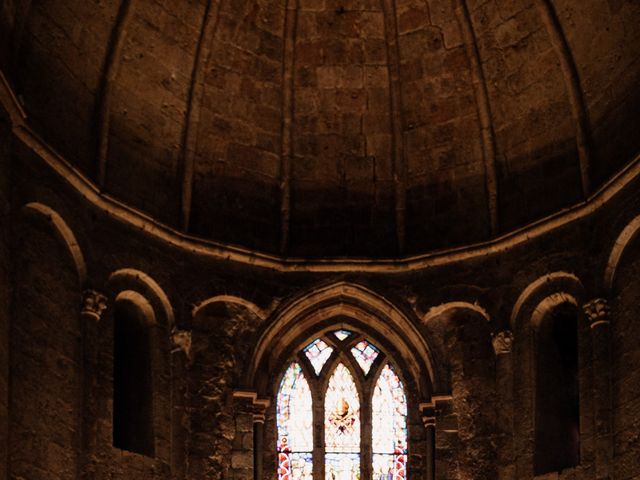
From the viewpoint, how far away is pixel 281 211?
83.4 ft

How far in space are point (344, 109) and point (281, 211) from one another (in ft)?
5.23

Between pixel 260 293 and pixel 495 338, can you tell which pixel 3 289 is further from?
pixel 495 338

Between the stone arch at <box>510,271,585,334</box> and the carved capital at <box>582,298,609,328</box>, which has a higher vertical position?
the stone arch at <box>510,271,585,334</box>

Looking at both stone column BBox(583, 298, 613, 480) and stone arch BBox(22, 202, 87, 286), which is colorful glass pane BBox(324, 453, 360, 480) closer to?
stone column BBox(583, 298, 613, 480)

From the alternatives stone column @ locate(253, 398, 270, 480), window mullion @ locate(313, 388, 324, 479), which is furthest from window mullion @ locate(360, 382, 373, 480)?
stone column @ locate(253, 398, 270, 480)

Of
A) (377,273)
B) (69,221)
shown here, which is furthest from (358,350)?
(69,221)

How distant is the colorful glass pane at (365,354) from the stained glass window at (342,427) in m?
0.21

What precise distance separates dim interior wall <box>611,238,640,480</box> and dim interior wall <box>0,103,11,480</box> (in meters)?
6.81

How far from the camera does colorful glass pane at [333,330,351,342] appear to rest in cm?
2534

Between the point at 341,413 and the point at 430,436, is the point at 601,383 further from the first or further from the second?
the point at 341,413

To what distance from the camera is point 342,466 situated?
973 inches

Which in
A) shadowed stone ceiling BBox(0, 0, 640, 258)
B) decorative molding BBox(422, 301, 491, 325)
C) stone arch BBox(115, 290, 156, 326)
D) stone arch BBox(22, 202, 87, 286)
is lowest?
stone arch BBox(115, 290, 156, 326)

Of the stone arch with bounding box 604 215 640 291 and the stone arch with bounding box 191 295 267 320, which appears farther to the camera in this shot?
the stone arch with bounding box 191 295 267 320

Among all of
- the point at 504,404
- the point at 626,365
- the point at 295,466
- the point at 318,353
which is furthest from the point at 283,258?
the point at 626,365
